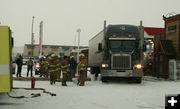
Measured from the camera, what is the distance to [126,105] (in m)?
9.05

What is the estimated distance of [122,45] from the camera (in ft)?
60.1

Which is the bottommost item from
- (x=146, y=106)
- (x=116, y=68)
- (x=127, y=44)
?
(x=146, y=106)

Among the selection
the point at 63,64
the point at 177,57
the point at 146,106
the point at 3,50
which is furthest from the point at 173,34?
the point at 3,50

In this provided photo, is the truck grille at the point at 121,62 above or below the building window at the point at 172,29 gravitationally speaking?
below

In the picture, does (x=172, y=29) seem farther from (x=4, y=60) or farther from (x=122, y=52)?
(x=4, y=60)

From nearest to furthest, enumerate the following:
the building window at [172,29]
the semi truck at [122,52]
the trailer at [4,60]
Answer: the trailer at [4,60], the semi truck at [122,52], the building window at [172,29]

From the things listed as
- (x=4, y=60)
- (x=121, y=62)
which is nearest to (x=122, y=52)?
(x=121, y=62)

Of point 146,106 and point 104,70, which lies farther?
point 104,70

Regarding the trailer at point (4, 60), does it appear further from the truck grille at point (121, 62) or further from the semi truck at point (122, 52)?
the truck grille at point (121, 62)

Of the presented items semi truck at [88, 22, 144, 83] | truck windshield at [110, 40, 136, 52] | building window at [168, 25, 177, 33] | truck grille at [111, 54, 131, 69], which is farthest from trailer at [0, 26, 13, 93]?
building window at [168, 25, 177, 33]

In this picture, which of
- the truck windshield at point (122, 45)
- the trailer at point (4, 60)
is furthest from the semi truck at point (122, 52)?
the trailer at point (4, 60)

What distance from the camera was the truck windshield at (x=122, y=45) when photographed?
18.2 m

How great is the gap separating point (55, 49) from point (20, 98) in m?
117

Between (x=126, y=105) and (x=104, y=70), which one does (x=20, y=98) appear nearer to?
(x=126, y=105)
